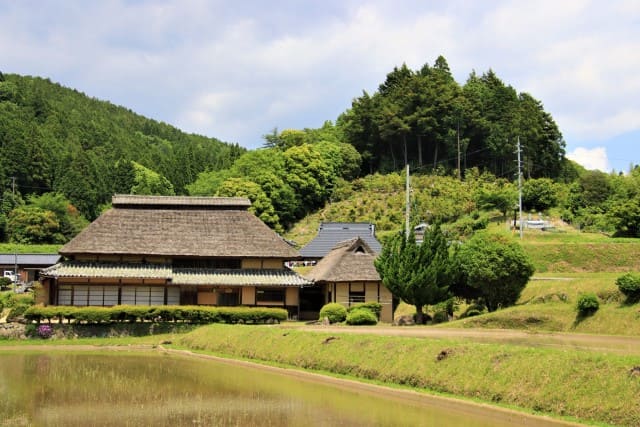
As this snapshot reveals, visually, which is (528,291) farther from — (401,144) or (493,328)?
(401,144)

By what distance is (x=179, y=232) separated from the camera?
38969mm

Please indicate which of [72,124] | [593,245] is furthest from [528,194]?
[72,124]

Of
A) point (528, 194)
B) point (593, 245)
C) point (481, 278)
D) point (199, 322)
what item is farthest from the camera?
point (528, 194)

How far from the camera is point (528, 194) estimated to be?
5528 cm

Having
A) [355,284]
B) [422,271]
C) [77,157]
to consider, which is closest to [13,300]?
[355,284]

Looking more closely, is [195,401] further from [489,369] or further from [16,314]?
[16,314]

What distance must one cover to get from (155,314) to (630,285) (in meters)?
20.5

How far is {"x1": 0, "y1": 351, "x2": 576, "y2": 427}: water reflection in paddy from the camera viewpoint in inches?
569

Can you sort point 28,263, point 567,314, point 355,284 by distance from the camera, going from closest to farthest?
point 567,314
point 355,284
point 28,263

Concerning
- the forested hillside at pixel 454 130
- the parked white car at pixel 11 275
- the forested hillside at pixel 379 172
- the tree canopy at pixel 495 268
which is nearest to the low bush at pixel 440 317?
the tree canopy at pixel 495 268

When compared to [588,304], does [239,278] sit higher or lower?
higher

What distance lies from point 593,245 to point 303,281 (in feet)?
56.6

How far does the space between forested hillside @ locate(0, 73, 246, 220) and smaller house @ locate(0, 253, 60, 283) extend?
1526 cm

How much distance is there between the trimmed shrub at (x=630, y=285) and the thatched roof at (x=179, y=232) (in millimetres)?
16872
